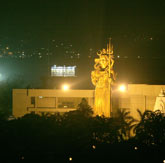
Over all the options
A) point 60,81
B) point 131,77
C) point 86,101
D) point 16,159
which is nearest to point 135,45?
point 131,77

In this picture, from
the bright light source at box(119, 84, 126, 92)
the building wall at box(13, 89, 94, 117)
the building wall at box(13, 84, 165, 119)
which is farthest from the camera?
the building wall at box(13, 89, 94, 117)

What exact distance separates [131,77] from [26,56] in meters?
16.3

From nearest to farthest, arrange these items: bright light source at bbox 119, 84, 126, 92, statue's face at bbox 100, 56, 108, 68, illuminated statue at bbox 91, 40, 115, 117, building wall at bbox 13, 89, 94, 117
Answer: illuminated statue at bbox 91, 40, 115, 117 < statue's face at bbox 100, 56, 108, 68 < bright light source at bbox 119, 84, 126, 92 < building wall at bbox 13, 89, 94, 117

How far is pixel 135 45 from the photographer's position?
33625 mm

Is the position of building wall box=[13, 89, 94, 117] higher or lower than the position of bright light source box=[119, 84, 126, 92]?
lower

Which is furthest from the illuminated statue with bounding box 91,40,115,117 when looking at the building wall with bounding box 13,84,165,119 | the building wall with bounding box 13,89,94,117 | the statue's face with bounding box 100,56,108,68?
the building wall with bounding box 13,89,94,117

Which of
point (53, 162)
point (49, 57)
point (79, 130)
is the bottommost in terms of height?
point (53, 162)

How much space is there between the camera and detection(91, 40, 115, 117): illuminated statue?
17578 mm

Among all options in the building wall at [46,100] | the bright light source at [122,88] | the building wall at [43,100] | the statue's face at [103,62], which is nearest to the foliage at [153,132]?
the statue's face at [103,62]

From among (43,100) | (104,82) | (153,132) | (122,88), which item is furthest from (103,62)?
(43,100)

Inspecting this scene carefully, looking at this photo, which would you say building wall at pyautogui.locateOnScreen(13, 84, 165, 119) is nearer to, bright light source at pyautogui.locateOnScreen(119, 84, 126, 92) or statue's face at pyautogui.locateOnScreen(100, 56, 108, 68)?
bright light source at pyautogui.locateOnScreen(119, 84, 126, 92)

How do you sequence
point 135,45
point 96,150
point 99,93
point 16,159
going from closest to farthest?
point 16,159, point 96,150, point 99,93, point 135,45

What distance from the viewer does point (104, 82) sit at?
58.3ft

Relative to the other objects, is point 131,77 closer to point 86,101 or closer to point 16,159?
point 86,101
